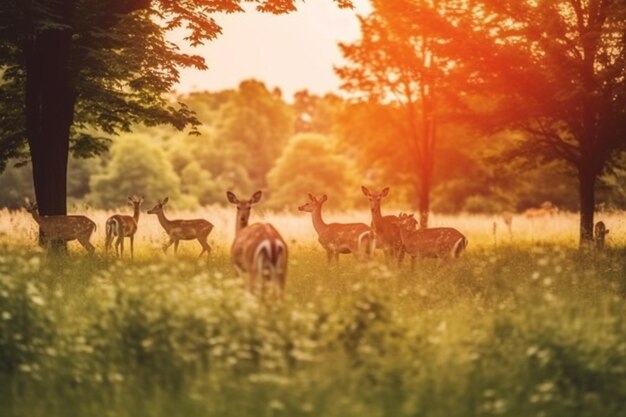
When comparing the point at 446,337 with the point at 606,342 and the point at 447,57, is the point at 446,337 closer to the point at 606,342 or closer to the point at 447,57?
the point at 606,342

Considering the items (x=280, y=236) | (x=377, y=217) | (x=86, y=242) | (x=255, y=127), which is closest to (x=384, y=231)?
(x=377, y=217)

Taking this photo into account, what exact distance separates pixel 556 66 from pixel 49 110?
11.8 metres

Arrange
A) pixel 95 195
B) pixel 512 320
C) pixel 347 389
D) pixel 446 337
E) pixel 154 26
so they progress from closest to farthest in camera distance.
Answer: pixel 347 389 < pixel 446 337 < pixel 512 320 < pixel 154 26 < pixel 95 195

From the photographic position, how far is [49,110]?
19.0 metres

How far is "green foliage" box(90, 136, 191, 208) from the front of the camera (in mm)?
63188

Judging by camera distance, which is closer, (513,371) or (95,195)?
(513,371)

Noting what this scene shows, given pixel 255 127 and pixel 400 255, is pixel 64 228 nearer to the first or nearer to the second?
pixel 400 255

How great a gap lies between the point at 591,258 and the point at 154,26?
1128 centimetres

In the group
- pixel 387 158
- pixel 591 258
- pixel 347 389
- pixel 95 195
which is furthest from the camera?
pixel 95 195

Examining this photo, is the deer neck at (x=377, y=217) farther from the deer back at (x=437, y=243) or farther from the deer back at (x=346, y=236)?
the deer back at (x=437, y=243)

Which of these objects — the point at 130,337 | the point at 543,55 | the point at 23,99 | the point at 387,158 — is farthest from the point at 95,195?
the point at 130,337

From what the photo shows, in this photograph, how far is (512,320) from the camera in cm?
839

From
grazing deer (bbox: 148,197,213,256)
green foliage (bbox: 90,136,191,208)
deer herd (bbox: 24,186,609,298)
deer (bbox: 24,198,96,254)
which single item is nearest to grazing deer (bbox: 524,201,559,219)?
deer herd (bbox: 24,186,609,298)

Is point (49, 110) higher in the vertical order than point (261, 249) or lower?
higher
